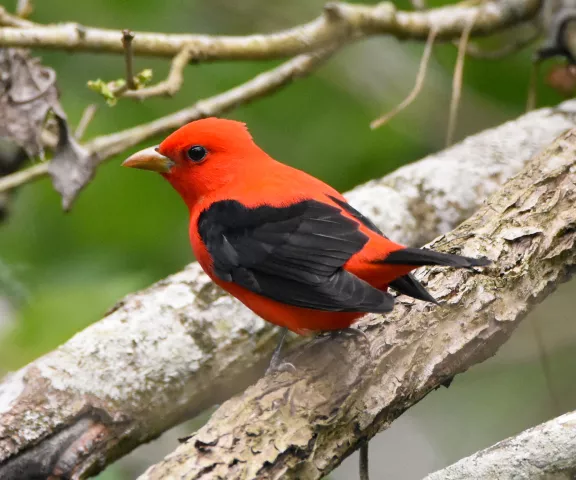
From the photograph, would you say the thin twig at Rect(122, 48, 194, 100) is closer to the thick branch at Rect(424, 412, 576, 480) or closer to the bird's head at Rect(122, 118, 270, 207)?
the bird's head at Rect(122, 118, 270, 207)

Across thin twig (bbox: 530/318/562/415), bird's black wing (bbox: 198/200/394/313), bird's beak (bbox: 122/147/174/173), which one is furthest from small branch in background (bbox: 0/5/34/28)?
thin twig (bbox: 530/318/562/415)

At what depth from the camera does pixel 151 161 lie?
12.7 feet

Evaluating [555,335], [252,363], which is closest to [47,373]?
[252,363]

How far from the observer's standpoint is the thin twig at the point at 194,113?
14.4ft

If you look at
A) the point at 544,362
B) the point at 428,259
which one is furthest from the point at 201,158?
the point at 544,362

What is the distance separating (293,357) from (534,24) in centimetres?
338

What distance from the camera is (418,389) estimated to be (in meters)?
2.87

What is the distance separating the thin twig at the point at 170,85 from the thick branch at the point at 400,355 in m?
1.63

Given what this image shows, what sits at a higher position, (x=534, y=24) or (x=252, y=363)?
(x=534, y=24)

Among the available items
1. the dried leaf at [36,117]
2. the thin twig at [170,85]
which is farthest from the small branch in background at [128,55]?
the dried leaf at [36,117]

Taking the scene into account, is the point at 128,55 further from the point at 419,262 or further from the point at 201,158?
the point at 419,262

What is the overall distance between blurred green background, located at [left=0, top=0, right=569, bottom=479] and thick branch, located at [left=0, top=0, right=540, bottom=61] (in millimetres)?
642

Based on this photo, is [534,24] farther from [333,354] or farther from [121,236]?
[333,354]

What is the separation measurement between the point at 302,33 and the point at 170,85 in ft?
3.07
